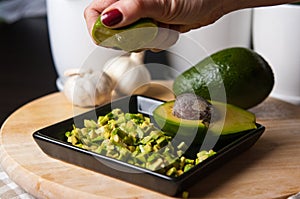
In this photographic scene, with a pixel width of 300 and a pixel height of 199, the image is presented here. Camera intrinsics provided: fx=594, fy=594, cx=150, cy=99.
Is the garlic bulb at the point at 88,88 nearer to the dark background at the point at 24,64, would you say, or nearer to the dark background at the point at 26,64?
the dark background at the point at 26,64

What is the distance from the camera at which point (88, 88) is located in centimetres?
127

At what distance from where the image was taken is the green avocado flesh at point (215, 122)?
3.30 feet

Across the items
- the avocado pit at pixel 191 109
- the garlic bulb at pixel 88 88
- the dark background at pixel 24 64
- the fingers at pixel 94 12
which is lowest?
the dark background at pixel 24 64

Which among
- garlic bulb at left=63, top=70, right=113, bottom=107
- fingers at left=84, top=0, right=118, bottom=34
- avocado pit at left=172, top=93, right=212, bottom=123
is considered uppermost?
fingers at left=84, top=0, right=118, bottom=34

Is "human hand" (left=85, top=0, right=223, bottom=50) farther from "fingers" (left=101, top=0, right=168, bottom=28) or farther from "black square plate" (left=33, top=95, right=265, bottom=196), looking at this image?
"black square plate" (left=33, top=95, right=265, bottom=196)

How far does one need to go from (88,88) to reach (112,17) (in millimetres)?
423

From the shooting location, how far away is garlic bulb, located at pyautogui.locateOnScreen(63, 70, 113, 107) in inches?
49.8

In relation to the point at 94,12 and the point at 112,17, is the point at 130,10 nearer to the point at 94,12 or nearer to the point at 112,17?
the point at 112,17

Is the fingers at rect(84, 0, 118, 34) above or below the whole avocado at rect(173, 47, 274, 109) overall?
above

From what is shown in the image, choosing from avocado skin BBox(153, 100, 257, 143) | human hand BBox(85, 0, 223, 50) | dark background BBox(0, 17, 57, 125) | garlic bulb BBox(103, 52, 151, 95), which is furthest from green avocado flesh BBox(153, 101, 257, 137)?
dark background BBox(0, 17, 57, 125)

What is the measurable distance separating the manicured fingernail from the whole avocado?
13.6 inches

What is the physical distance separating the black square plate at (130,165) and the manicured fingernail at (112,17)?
20 cm

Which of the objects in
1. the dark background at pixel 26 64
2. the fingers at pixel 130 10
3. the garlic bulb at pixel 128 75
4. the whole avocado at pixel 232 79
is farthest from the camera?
the dark background at pixel 26 64

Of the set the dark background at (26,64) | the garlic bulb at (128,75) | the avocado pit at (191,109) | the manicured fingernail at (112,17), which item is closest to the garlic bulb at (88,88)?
the garlic bulb at (128,75)
